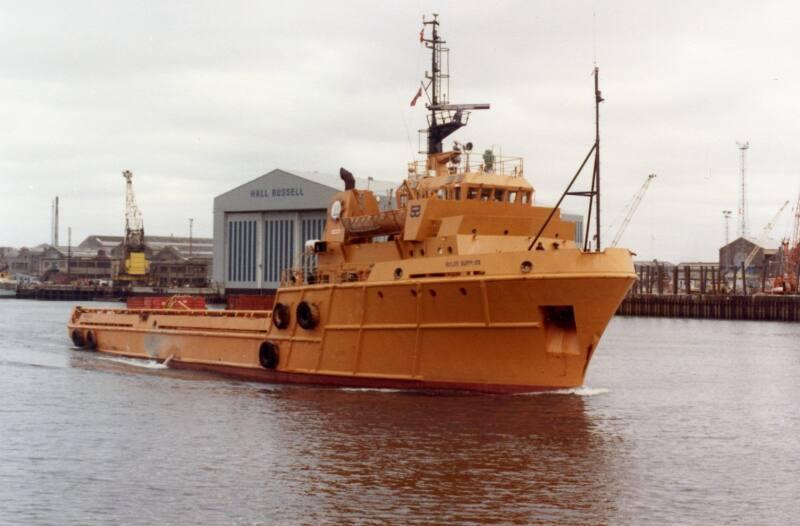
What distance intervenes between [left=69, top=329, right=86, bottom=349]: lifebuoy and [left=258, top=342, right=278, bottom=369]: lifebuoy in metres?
15.4

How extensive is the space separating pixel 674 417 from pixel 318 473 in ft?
36.0

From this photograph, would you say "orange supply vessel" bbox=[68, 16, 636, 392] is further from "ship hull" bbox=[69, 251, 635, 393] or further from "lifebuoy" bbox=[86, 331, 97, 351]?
"lifebuoy" bbox=[86, 331, 97, 351]

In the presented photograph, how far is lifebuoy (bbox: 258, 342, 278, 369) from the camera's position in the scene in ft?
98.7

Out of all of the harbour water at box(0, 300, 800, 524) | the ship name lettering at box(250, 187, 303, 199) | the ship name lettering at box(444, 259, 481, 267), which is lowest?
the harbour water at box(0, 300, 800, 524)

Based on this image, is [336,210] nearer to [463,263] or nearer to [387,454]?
[463,263]

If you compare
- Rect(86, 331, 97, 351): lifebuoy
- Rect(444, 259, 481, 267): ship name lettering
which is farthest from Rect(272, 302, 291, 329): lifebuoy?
Rect(86, 331, 97, 351): lifebuoy

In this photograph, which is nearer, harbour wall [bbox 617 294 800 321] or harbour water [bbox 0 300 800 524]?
harbour water [bbox 0 300 800 524]

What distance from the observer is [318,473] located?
18.3 metres

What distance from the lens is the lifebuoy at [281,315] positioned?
29.7m

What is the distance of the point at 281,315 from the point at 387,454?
10850mm

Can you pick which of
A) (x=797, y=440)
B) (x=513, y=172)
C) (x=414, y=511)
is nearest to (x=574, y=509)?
(x=414, y=511)

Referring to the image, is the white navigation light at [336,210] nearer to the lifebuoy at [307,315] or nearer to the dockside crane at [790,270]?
the lifebuoy at [307,315]

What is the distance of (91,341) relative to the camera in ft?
139

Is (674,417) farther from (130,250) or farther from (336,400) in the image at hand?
(130,250)
